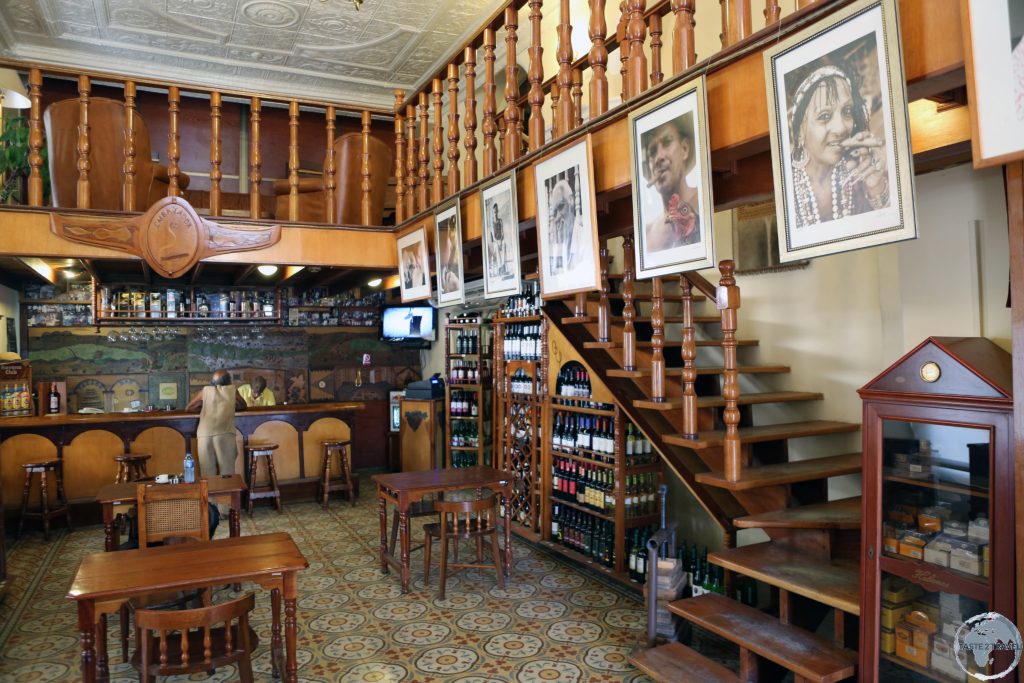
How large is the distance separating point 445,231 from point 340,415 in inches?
184

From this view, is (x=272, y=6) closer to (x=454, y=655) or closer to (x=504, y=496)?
(x=504, y=496)

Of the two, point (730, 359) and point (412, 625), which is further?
point (412, 625)

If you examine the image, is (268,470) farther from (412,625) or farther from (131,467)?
(412,625)

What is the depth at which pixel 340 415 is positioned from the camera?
8930 millimetres

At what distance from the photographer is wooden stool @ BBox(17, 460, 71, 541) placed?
7.04m

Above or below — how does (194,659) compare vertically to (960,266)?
below

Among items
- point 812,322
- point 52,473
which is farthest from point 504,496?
point 52,473

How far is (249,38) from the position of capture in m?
8.77

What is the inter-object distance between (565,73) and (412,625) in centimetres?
370

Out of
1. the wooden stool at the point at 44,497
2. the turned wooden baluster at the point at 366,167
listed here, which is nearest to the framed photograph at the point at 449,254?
the turned wooden baluster at the point at 366,167

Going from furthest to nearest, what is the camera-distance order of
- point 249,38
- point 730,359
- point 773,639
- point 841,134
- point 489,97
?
point 249,38, point 489,97, point 730,359, point 773,639, point 841,134

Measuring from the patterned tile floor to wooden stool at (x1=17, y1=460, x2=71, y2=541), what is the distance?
2.03ft

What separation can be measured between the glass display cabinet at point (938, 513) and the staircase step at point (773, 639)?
0.19 meters

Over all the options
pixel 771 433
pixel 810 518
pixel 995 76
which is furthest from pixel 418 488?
pixel 995 76
